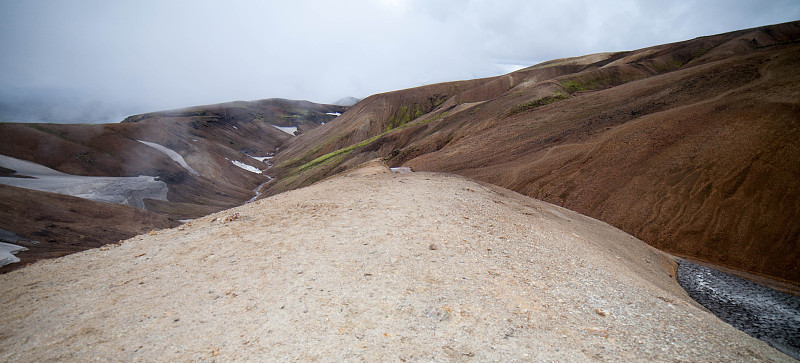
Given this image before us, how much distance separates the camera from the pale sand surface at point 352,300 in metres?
5.02

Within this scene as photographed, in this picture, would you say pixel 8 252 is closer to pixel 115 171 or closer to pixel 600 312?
pixel 115 171

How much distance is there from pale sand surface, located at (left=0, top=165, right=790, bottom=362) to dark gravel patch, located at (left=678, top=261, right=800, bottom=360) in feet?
15.8

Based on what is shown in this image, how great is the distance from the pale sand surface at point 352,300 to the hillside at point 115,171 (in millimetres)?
25909

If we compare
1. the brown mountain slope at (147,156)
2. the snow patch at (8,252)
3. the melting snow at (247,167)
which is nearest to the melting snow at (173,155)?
the brown mountain slope at (147,156)

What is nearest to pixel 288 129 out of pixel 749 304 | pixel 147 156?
pixel 147 156

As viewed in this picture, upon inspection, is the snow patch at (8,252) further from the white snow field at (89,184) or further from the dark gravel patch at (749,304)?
the dark gravel patch at (749,304)

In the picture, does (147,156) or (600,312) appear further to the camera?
(147,156)

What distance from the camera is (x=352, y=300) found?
6.07 meters

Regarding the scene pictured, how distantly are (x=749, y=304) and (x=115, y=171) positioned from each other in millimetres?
69675

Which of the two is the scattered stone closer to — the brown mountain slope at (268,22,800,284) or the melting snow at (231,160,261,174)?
the brown mountain slope at (268,22,800,284)

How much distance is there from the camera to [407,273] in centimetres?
703

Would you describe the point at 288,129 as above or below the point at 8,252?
above

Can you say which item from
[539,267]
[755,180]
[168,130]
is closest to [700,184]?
[755,180]

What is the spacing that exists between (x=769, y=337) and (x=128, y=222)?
4584 cm
